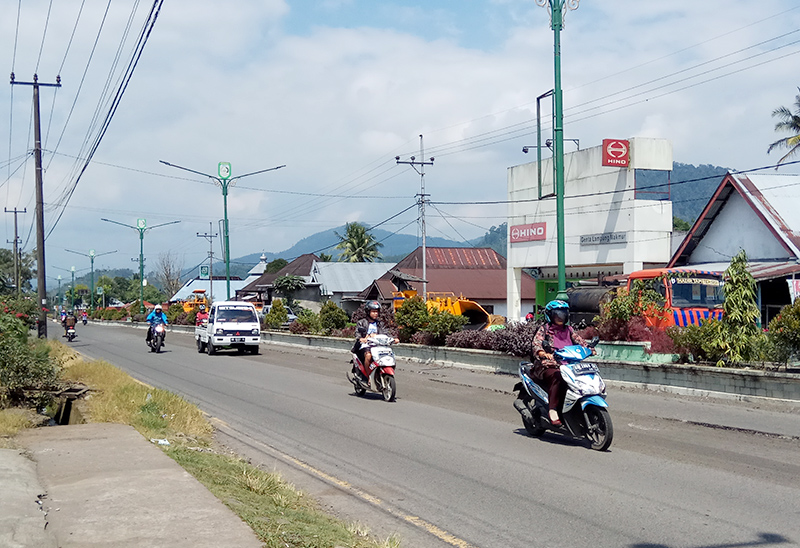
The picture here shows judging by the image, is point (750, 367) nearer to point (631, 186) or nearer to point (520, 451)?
point (520, 451)

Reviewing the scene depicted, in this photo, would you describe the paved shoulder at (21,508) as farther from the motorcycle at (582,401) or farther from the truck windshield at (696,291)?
the truck windshield at (696,291)

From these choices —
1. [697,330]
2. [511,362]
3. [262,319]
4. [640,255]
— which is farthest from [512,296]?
[697,330]

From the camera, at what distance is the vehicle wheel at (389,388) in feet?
47.2

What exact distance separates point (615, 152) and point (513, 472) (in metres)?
33.6

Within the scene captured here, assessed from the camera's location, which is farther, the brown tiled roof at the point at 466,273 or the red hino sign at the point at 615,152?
the brown tiled roof at the point at 466,273

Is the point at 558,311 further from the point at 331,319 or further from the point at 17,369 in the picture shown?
the point at 331,319

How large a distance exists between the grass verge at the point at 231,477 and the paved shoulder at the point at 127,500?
0.21m

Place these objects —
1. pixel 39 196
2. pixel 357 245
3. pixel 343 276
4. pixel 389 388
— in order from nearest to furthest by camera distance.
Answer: pixel 389 388, pixel 39 196, pixel 343 276, pixel 357 245

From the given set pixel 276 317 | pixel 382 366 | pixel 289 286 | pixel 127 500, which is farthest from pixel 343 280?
pixel 127 500

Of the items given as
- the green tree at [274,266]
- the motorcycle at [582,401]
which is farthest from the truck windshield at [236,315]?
the green tree at [274,266]

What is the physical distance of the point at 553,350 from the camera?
31.4 ft

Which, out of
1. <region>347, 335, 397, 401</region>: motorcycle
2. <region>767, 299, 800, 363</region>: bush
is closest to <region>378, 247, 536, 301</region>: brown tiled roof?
<region>347, 335, 397, 401</region>: motorcycle

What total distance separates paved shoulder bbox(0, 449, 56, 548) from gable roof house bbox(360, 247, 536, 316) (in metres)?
42.0

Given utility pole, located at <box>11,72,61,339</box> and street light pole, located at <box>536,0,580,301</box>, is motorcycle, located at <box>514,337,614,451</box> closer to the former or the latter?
street light pole, located at <box>536,0,580,301</box>
